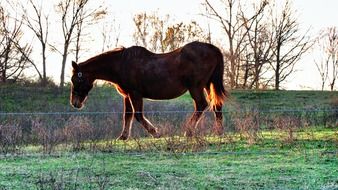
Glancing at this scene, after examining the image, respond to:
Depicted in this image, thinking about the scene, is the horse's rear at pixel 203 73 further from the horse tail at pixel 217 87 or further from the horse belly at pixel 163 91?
the horse belly at pixel 163 91

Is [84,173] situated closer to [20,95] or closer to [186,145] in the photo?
[186,145]

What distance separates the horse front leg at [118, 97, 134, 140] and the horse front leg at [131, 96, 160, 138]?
0.14 metres

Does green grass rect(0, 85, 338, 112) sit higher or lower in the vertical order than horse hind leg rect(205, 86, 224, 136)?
higher

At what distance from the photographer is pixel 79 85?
11672 millimetres

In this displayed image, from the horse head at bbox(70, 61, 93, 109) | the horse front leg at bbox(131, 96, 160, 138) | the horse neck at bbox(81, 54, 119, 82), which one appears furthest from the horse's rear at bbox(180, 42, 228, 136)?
the horse head at bbox(70, 61, 93, 109)

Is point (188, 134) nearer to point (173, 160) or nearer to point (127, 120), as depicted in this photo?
point (173, 160)

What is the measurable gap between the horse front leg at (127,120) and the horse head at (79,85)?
2.69ft

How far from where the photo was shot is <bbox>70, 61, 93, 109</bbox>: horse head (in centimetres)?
1155

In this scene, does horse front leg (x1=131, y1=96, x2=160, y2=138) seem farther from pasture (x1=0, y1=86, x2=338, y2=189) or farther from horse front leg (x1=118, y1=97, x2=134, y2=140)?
pasture (x1=0, y1=86, x2=338, y2=189)

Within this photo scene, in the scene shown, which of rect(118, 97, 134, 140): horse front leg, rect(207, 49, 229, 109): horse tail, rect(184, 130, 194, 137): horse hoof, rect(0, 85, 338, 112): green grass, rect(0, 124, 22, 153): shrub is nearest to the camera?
rect(0, 124, 22, 153): shrub

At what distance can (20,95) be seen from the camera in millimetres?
24297

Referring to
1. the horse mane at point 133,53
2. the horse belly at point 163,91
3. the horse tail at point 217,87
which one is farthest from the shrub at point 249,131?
the horse mane at point 133,53

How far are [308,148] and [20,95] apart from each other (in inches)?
694

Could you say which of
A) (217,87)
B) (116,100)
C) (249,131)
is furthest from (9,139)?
(116,100)
